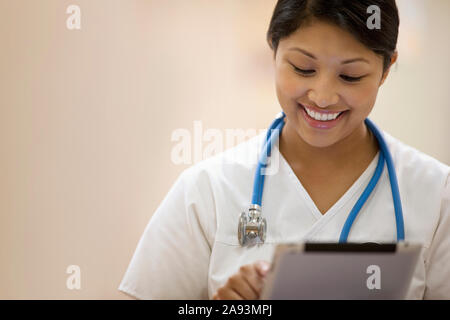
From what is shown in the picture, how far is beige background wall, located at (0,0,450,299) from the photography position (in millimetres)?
1436

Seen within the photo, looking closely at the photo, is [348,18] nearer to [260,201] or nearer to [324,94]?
[324,94]

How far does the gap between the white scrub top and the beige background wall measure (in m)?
0.33

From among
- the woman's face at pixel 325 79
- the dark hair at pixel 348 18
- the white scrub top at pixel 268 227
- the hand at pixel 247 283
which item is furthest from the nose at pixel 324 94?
the hand at pixel 247 283

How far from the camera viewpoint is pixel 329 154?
4.06 feet

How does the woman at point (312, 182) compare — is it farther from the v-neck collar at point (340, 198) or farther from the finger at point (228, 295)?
the finger at point (228, 295)

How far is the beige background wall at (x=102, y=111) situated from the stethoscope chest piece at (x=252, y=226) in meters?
0.45

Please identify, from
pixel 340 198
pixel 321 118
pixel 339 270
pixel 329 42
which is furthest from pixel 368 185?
pixel 339 270

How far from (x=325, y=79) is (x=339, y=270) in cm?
43

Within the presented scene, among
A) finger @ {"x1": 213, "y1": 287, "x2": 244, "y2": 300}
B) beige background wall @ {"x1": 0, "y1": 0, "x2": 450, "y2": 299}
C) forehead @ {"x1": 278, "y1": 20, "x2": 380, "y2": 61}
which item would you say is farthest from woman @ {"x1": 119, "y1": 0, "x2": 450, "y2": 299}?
beige background wall @ {"x1": 0, "y1": 0, "x2": 450, "y2": 299}

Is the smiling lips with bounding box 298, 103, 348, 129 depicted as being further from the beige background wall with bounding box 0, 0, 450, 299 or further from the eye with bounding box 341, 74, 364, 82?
the beige background wall with bounding box 0, 0, 450, 299

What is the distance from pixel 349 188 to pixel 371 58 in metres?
0.28

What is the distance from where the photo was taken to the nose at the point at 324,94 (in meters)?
1.05

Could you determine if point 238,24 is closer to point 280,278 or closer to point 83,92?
point 83,92
